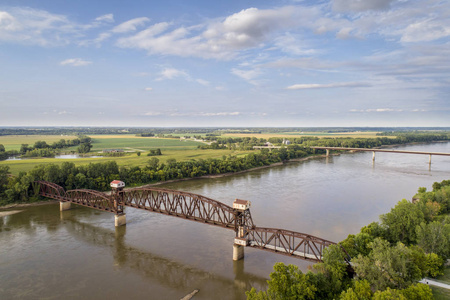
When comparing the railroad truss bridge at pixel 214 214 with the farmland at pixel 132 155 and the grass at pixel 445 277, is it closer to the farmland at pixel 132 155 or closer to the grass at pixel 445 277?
the grass at pixel 445 277

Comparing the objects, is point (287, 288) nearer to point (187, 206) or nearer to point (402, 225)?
point (402, 225)

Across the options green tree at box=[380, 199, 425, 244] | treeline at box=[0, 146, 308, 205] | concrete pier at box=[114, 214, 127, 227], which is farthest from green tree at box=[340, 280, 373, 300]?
treeline at box=[0, 146, 308, 205]

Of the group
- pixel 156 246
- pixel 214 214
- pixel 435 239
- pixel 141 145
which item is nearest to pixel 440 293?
pixel 435 239

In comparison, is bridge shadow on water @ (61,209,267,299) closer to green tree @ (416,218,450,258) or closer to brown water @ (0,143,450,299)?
brown water @ (0,143,450,299)

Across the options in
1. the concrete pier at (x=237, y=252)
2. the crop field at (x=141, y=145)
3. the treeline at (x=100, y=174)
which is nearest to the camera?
the concrete pier at (x=237, y=252)

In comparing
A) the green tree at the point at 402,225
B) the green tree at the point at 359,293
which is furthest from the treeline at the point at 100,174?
the green tree at the point at 359,293

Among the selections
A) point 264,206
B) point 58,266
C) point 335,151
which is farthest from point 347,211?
point 335,151

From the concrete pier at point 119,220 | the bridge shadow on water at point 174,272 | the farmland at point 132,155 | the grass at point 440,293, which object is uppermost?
the farmland at point 132,155
